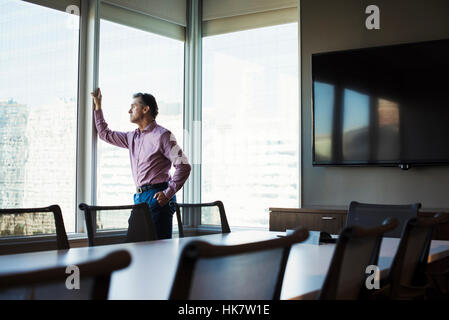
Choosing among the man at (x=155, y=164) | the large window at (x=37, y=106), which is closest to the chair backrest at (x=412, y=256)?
the man at (x=155, y=164)

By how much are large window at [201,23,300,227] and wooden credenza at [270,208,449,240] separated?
0.60m

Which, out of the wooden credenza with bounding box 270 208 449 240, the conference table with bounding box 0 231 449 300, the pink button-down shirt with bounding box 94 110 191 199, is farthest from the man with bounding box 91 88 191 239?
the wooden credenza with bounding box 270 208 449 240

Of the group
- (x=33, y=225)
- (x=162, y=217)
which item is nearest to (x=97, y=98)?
(x=162, y=217)

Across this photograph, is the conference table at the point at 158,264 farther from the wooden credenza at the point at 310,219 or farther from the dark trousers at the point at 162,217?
the wooden credenza at the point at 310,219

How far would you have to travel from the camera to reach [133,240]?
10.3 ft

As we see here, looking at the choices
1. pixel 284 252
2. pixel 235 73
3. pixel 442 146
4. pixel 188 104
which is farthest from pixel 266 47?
pixel 284 252

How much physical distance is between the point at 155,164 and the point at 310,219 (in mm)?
1560

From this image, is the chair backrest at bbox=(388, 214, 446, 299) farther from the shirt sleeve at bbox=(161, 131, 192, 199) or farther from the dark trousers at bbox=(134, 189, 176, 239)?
the shirt sleeve at bbox=(161, 131, 192, 199)

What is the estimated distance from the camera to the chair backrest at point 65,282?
88 cm

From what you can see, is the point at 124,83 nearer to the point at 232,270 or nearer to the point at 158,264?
the point at 158,264

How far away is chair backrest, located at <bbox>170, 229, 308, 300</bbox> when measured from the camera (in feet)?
3.57

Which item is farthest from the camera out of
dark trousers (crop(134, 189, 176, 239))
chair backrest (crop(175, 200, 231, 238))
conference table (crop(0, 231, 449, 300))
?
dark trousers (crop(134, 189, 176, 239))

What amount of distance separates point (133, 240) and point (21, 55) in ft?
7.62

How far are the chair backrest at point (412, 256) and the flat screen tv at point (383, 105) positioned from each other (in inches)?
101
